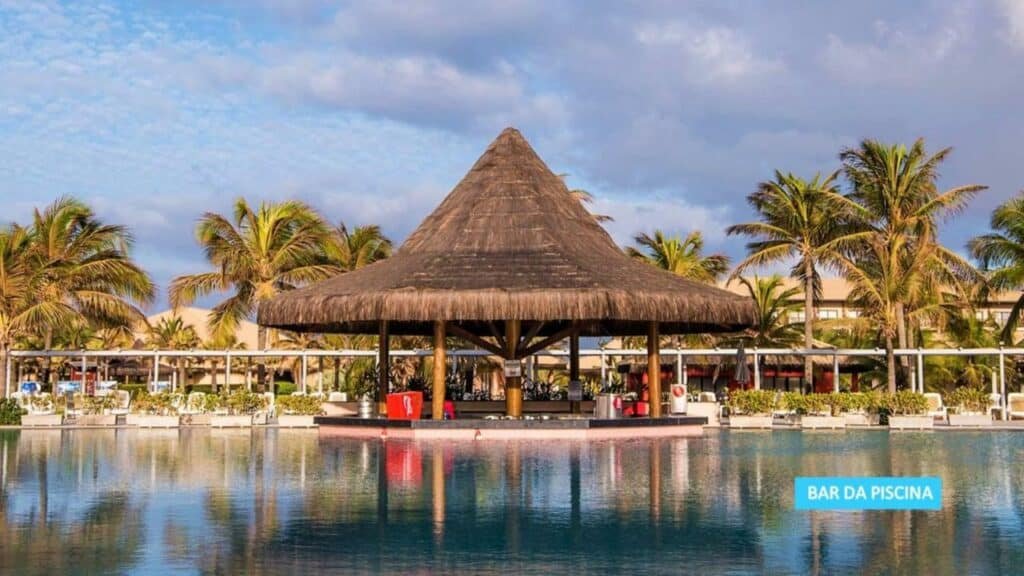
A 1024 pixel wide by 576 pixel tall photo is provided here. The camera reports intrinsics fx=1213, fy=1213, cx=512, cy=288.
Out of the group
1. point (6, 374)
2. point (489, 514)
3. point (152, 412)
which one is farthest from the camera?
point (6, 374)

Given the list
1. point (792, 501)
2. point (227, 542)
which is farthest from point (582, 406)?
point (227, 542)

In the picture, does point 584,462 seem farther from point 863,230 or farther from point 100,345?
point 100,345

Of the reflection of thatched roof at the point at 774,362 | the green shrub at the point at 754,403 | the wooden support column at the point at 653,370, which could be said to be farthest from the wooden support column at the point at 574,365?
the reflection of thatched roof at the point at 774,362

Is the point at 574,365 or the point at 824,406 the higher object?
the point at 574,365

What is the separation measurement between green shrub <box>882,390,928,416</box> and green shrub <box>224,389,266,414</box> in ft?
58.1

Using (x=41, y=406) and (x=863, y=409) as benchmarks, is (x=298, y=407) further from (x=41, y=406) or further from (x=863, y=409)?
(x=863, y=409)

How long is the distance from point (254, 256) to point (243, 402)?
870cm

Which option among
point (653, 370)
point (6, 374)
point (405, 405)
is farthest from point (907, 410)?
point (6, 374)

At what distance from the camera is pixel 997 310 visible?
7031 centimetres

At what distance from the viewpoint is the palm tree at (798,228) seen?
42.2 metres

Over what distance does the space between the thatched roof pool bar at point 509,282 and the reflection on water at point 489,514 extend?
14.5ft

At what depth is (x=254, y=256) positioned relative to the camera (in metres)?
42.2

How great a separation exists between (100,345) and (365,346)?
25904 millimetres

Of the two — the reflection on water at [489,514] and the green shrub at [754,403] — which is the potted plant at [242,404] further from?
the green shrub at [754,403]
